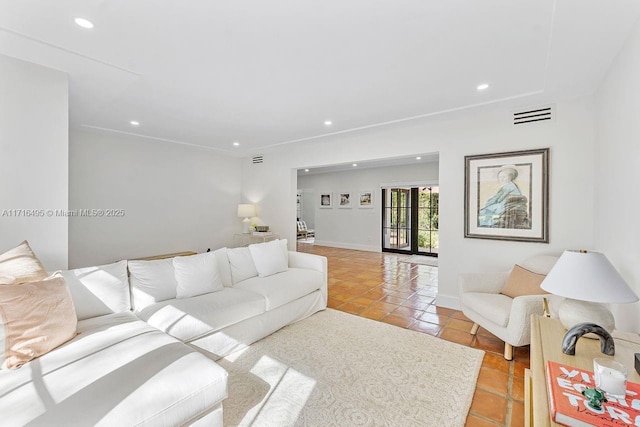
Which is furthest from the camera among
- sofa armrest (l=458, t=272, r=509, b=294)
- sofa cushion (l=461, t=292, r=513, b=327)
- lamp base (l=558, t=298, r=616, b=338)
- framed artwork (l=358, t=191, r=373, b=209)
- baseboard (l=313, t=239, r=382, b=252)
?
framed artwork (l=358, t=191, r=373, b=209)

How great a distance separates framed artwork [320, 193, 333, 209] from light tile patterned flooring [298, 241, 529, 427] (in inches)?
104

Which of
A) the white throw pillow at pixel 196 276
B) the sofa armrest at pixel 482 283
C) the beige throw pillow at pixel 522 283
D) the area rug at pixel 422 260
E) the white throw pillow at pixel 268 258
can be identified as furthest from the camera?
the area rug at pixel 422 260

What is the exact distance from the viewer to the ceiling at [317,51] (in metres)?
1.76

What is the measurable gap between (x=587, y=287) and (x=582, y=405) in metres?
0.71

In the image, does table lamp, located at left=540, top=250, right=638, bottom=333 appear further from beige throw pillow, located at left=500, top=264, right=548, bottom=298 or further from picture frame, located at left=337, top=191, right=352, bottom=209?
picture frame, located at left=337, top=191, right=352, bottom=209

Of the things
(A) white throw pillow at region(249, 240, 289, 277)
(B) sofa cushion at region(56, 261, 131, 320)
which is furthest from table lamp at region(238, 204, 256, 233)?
(B) sofa cushion at region(56, 261, 131, 320)

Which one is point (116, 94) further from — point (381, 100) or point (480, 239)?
point (480, 239)

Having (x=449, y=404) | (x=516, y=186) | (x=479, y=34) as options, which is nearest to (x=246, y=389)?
(x=449, y=404)

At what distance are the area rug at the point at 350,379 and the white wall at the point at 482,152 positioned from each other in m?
1.41

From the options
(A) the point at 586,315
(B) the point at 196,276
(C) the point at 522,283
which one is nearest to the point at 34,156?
(B) the point at 196,276

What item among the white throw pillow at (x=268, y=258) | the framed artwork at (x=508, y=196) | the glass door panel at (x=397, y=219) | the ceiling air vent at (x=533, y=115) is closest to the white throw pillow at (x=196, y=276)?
the white throw pillow at (x=268, y=258)

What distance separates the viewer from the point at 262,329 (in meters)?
2.85

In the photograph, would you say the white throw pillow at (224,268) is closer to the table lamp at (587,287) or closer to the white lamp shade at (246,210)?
the table lamp at (587,287)

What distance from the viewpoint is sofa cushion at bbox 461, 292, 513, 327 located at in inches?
101
